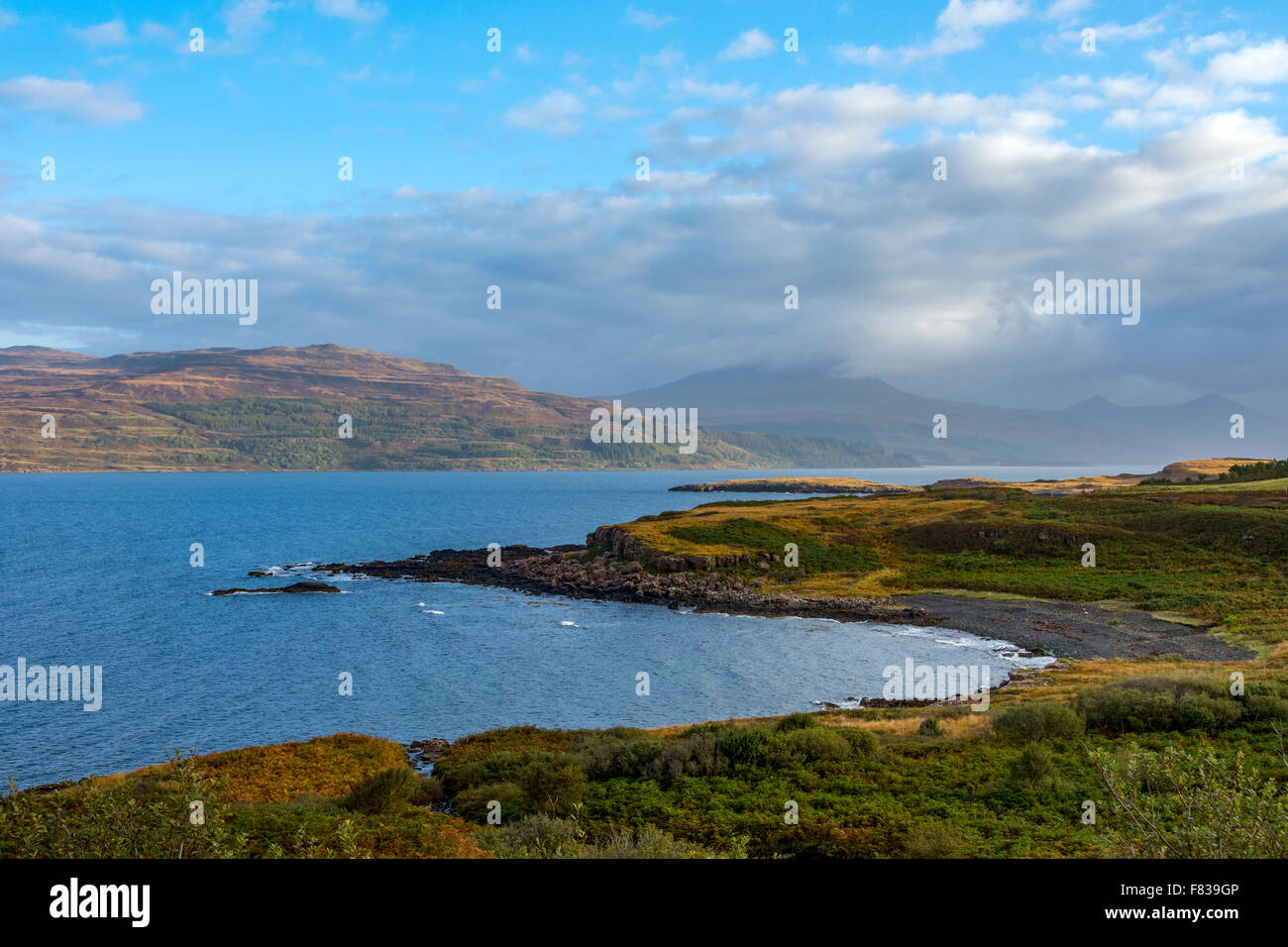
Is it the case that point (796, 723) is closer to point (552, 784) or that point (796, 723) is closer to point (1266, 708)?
point (552, 784)

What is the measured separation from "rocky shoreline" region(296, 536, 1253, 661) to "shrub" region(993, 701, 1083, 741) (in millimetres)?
22508

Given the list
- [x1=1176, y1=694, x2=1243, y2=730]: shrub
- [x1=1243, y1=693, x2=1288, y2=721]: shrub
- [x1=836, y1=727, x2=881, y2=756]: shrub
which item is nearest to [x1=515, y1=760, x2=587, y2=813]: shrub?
[x1=836, y1=727, x2=881, y2=756]: shrub

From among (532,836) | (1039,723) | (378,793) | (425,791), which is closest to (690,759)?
(532,836)

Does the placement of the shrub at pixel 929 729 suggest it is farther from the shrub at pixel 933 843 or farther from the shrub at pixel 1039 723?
the shrub at pixel 933 843

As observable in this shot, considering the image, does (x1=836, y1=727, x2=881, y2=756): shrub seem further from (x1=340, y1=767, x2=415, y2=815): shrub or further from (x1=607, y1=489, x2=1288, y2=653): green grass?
(x1=607, y1=489, x2=1288, y2=653): green grass

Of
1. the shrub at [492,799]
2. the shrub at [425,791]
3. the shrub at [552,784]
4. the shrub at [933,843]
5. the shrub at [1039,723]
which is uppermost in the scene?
the shrub at [933,843]

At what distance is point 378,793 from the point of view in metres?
20.5

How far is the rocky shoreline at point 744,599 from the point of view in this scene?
50.2m

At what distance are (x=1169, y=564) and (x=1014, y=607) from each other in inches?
670

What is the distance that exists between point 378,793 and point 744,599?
53531mm

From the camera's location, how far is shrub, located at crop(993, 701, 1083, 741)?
85.4 feet

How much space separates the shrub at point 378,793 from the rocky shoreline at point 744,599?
139 ft

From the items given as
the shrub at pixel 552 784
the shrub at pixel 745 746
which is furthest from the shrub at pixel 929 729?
the shrub at pixel 552 784
